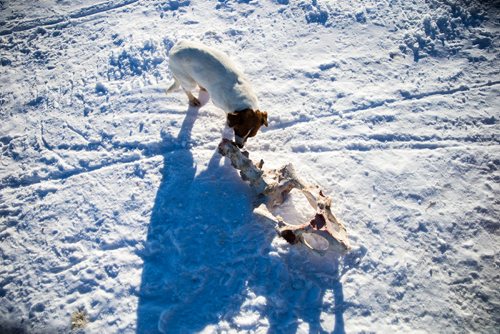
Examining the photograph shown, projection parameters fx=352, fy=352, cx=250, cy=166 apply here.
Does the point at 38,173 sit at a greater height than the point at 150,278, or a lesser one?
greater

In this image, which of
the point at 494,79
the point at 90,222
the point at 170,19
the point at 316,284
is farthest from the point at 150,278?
the point at 494,79

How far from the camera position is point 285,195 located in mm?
3926

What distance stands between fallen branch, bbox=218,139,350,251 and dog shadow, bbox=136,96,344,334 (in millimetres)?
221

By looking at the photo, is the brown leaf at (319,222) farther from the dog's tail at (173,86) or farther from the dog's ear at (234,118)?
the dog's tail at (173,86)

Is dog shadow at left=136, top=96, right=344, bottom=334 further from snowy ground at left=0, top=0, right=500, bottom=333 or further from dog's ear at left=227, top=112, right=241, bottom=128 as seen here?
dog's ear at left=227, top=112, right=241, bottom=128

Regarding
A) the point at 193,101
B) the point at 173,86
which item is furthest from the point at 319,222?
the point at 173,86

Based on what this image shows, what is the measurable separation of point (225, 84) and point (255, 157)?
101 centimetres

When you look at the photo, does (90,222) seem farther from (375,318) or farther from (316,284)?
(375,318)

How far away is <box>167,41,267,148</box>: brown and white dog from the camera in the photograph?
362 centimetres

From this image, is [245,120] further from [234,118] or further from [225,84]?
[225,84]

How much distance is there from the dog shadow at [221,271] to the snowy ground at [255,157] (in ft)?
0.05

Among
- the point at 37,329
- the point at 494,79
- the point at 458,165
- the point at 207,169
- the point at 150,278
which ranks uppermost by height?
the point at 494,79

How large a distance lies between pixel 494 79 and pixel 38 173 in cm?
613

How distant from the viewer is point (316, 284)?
350cm
